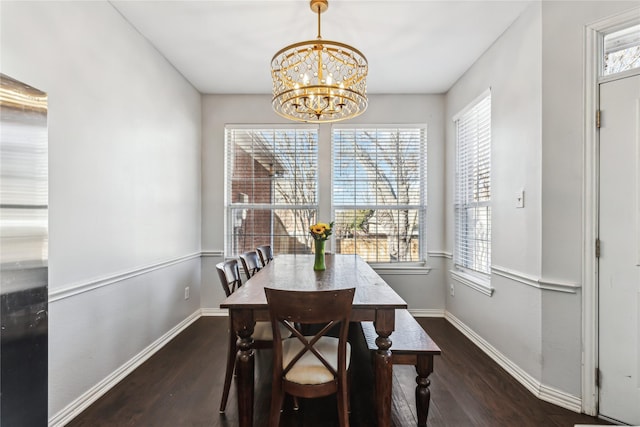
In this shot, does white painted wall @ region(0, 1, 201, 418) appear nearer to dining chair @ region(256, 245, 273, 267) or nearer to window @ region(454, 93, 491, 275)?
dining chair @ region(256, 245, 273, 267)

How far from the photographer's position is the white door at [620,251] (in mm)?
1801

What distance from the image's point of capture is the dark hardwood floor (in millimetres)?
1895

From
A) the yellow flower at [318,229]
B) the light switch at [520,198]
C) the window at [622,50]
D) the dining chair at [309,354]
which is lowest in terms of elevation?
the dining chair at [309,354]

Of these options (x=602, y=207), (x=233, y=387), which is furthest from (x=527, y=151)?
(x=233, y=387)

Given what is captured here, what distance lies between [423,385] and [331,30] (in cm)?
267

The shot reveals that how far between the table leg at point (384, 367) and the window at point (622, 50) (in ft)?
6.64

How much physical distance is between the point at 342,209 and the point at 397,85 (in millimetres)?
1605

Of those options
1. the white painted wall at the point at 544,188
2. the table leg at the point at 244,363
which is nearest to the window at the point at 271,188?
the white painted wall at the point at 544,188

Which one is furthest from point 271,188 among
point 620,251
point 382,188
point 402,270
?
point 620,251

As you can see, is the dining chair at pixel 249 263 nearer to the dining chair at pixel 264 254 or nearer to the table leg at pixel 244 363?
the dining chair at pixel 264 254

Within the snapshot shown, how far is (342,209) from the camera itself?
3955mm

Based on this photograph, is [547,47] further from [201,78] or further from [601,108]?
[201,78]

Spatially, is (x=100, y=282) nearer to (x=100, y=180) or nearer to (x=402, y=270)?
(x=100, y=180)

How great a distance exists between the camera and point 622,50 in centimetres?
190
